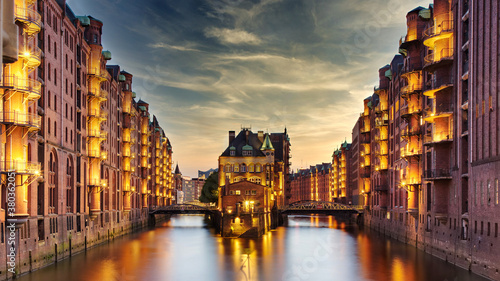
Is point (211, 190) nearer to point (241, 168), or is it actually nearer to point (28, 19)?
point (241, 168)

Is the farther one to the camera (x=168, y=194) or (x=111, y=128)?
(x=168, y=194)

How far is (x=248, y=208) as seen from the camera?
87.3 metres

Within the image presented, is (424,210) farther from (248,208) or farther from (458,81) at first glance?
(248,208)

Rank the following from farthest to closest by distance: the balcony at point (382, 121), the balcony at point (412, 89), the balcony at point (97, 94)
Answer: the balcony at point (382, 121) < the balcony at point (97, 94) < the balcony at point (412, 89)

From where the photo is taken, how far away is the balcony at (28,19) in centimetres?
3725

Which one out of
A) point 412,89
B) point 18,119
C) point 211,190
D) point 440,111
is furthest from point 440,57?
point 211,190

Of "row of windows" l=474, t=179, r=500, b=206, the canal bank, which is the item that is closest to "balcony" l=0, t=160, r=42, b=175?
the canal bank

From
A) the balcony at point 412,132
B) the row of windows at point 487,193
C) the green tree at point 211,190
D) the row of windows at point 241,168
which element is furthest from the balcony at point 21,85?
the green tree at point 211,190

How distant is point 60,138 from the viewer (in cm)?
5197

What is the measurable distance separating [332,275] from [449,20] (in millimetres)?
25953

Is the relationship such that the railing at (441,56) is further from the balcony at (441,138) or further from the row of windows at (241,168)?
the row of windows at (241,168)

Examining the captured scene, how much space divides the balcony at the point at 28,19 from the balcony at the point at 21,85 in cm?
365

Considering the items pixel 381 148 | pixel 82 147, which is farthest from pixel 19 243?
pixel 381 148

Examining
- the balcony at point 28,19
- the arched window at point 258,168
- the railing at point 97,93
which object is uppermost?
the balcony at point 28,19
